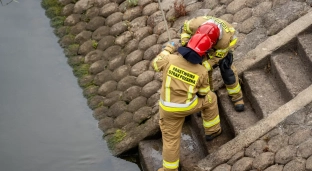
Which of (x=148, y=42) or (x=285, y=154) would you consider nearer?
(x=285, y=154)

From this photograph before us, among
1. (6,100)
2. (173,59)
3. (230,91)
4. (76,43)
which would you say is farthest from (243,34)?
(6,100)

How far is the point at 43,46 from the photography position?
10.6 m

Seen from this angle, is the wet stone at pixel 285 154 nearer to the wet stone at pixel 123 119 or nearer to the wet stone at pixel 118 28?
the wet stone at pixel 123 119

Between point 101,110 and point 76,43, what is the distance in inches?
63.2

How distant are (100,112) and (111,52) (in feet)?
3.81

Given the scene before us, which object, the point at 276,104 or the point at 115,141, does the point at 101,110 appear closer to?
the point at 115,141

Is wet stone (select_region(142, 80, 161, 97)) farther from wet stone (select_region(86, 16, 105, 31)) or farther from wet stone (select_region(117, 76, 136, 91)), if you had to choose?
wet stone (select_region(86, 16, 105, 31))

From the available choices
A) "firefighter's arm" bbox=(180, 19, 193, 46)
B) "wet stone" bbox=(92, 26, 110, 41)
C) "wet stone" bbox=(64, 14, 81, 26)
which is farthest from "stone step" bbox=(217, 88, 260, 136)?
"wet stone" bbox=(64, 14, 81, 26)

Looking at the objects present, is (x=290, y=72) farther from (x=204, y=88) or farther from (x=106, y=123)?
(x=106, y=123)

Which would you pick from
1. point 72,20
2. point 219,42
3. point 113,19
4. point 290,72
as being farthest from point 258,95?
point 72,20

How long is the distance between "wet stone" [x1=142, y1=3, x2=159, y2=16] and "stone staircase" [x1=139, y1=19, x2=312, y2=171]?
236cm

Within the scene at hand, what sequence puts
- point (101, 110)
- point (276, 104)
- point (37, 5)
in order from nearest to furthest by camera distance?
1. point (276, 104)
2. point (101, 110)
3. point (37, 5)

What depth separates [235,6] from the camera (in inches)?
377

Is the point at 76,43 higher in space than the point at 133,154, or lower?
higher
